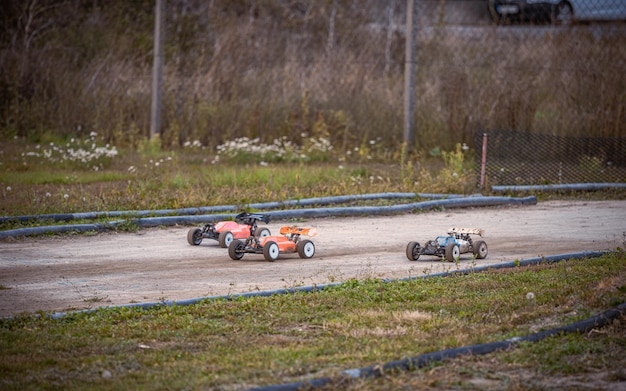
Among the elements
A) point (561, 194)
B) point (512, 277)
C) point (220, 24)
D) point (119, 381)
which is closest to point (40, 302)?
point (119, 381)

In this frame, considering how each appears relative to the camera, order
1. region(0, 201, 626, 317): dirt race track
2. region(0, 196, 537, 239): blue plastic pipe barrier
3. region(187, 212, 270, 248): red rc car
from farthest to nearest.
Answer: region(0, 196, 537, 239): blue plastic pipe barrier < region(187, 212, 270, 248): red rc car < region(0, 201, 626, 317): dirt race track

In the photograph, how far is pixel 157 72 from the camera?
1880 cm

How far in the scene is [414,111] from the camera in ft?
62.3

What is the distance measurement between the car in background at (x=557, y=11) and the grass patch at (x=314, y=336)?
42.8 ft

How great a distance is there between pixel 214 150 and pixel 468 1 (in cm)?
1140

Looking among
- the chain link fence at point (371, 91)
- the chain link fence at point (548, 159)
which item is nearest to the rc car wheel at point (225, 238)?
the chain link fence at point (548, 159)

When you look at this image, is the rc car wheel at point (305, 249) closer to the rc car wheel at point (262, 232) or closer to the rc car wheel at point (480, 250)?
the rc car wheel at point (262, 232)

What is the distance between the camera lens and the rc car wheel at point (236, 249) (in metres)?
9.18

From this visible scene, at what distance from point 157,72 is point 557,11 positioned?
891 centimetres

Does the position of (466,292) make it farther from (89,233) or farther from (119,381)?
(89,233)

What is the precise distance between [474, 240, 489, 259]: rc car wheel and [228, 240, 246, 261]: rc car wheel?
7.44 feet

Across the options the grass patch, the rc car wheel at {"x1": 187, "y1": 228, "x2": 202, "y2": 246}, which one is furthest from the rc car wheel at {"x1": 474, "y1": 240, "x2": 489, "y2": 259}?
the rc car wheel at {"x1": 187, "y1": 228, "x2": 202, "y2": 246}

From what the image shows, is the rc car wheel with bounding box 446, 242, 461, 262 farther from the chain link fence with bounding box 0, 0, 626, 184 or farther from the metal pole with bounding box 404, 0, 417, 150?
the metal pole with bounding box 404, 0, 417, 150

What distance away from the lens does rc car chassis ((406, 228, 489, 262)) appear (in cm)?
918
